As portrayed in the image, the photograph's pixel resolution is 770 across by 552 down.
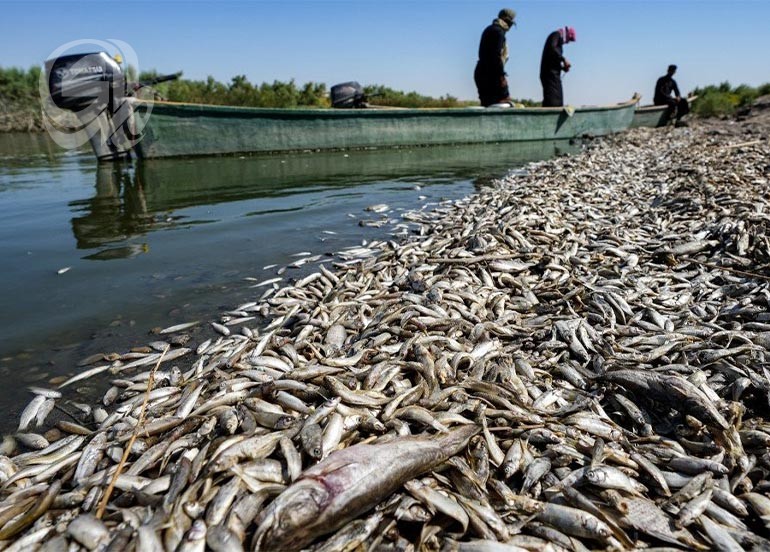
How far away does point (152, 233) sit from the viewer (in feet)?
24.0

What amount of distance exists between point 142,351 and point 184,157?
12.4 m

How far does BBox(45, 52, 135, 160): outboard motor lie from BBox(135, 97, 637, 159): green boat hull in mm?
576

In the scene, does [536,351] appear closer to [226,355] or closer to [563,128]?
[226,355]

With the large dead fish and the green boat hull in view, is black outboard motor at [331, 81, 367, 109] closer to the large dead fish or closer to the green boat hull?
the green boat hull

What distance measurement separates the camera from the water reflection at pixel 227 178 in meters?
7.77

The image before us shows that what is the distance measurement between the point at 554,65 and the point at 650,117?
9.23 meters

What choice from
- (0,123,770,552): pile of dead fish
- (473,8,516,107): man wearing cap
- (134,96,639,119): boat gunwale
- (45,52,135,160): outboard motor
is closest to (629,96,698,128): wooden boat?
(134,96,639,119): boat gunwale

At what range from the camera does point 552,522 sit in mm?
1965

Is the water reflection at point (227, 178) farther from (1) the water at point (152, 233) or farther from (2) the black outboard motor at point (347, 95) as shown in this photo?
(2) the black outboard motor at point (347, 95)

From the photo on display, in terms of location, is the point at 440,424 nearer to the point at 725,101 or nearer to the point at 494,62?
the point at 494,62

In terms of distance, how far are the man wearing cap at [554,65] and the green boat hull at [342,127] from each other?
98 centimetres

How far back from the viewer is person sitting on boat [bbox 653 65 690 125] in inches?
915

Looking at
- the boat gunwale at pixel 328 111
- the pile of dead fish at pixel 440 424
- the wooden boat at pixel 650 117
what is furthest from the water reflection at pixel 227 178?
the wooden boat at pixel 650 117

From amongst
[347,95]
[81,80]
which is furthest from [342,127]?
[81,80]
